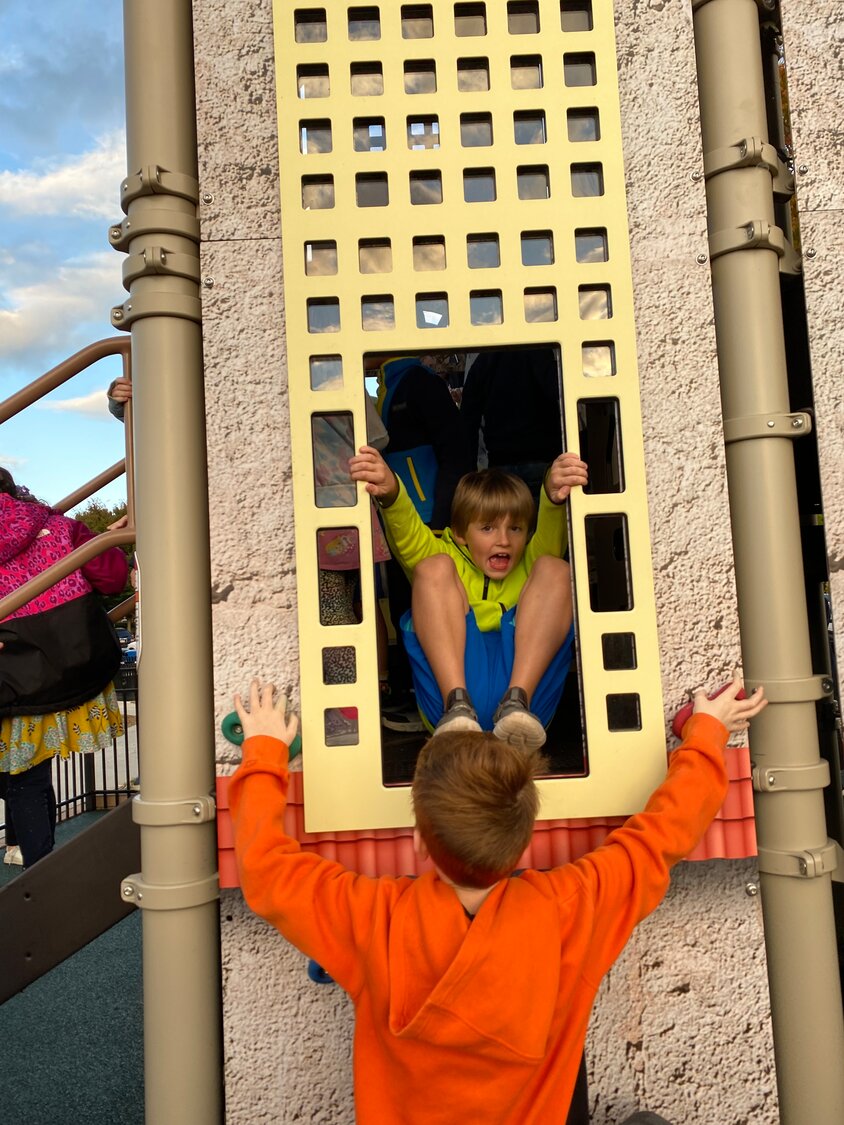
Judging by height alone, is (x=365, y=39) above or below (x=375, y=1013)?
above

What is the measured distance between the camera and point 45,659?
290cm

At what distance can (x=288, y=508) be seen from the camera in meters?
2.07

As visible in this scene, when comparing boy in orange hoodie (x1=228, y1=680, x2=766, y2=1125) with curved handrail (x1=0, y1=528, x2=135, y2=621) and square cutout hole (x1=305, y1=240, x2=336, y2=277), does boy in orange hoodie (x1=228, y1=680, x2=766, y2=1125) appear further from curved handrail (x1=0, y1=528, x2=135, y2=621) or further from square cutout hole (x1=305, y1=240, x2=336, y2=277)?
square cutout hole (x1=305, y1=240, x2=336, y2=277)

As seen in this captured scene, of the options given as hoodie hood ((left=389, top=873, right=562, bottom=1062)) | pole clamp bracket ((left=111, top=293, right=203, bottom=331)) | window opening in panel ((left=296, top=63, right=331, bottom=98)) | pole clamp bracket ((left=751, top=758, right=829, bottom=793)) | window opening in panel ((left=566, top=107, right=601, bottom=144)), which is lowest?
hoodie hood ((left=389, top=873, right=562, bottom=1062))

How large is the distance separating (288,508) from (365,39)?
1.15m

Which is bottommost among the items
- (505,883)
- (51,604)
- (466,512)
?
(505,883)

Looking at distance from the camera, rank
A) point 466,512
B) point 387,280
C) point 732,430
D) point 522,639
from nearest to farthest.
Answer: point 387,280 → point 732,430 → point 522,639 → point 466,512

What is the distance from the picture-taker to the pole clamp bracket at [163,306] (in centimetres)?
206

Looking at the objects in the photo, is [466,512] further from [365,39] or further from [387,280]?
[365,39]

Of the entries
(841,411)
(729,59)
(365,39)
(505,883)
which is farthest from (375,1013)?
(729,59)

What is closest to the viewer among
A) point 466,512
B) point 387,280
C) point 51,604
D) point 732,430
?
point 387,280

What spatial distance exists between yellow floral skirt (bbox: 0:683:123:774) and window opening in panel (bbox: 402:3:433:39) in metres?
2.35

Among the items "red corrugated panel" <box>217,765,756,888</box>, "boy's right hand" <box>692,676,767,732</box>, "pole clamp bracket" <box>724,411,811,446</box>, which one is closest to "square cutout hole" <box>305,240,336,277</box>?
"pole clamp bracket" <box>724,411,811,446</box>

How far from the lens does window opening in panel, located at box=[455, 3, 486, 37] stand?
2.04 m
